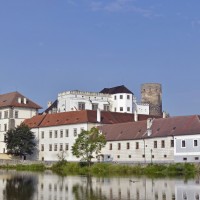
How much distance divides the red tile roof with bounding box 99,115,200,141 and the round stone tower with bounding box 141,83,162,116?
44.8 meters

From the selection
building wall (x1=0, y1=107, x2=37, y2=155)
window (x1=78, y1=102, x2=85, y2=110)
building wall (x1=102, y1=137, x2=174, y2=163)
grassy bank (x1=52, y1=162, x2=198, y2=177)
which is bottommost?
grassy bank (x1=52, y1=162, x2=198, y2=177)

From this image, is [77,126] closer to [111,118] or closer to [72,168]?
[111,118]

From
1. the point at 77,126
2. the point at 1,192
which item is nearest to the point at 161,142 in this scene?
the point at 77,126

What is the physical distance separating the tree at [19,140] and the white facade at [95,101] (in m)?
13.0

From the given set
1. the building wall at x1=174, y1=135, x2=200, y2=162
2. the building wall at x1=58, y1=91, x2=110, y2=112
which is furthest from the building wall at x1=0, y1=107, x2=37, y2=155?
the building wall at x1=174, y1=135, x2=200, y2=162

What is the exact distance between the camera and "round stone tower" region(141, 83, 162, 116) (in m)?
115

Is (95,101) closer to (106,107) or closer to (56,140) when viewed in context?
(106,107)

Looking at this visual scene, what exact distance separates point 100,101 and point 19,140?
22.9 meters

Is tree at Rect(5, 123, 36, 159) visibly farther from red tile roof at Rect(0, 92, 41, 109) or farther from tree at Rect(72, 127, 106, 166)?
tree at Rect(72, 127, 106, 166)

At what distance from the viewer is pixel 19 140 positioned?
7888cm

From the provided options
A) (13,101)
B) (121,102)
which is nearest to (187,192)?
(13,101)

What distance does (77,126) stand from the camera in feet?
250

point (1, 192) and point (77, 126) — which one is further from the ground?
point (77, 126)

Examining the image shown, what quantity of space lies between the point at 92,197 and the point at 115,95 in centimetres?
7248
